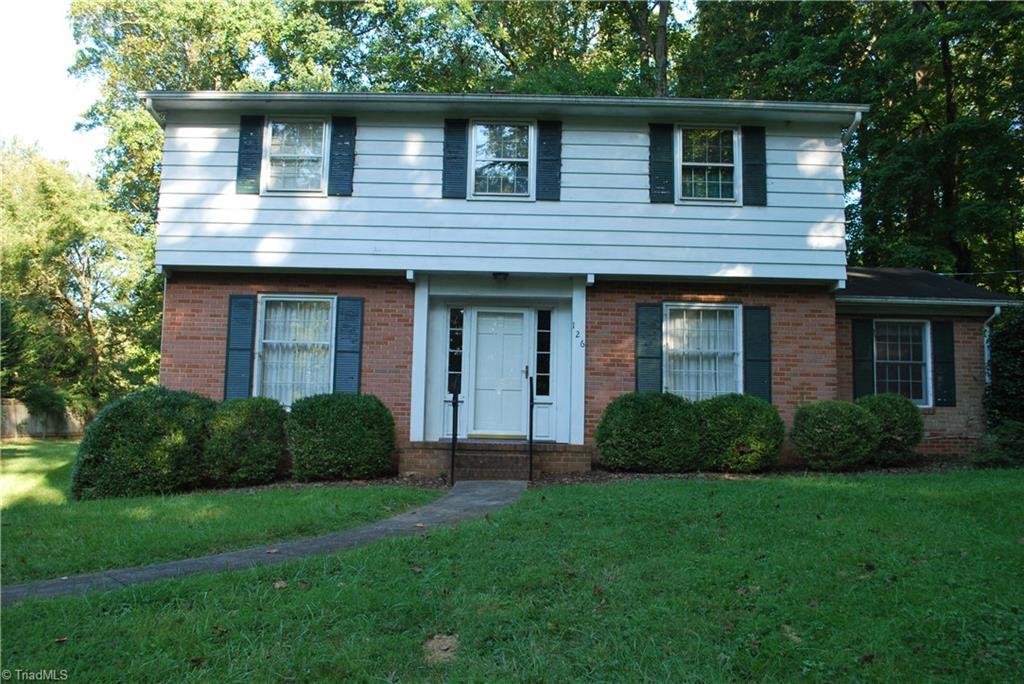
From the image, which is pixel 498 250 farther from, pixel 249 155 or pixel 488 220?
pixel 249 155

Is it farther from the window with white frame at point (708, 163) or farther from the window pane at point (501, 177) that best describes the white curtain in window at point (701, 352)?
the window pane at point (501, 177)

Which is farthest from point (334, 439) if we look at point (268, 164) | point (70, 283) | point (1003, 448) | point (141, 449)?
point (70, 283)

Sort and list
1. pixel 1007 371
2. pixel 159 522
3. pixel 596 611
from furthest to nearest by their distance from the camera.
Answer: pixel 1007 371
pixel 159 522
pixel 596 611

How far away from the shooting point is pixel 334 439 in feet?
29.3

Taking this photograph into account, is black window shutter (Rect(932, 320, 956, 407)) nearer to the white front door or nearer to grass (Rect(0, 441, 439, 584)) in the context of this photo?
the white front door

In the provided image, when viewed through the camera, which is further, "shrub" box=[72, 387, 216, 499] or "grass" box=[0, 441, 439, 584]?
"shrub" box=[72, 387, 216, 499]

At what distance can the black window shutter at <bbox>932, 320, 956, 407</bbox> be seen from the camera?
11.2 meters

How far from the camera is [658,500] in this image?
21.4 feet

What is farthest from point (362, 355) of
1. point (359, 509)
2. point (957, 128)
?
point (957, 128)

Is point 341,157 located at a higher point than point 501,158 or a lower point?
lower

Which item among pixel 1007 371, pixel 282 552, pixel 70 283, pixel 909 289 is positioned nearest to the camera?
pixel 282 552

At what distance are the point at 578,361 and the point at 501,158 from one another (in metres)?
A: 3.40

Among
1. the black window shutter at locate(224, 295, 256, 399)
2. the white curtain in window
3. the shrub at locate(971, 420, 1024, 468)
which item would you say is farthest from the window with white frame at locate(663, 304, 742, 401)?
the black window shutter at locate(224, 295, 256, 399)

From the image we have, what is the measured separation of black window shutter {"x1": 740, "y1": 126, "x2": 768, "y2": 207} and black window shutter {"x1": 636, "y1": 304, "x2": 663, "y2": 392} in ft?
7.20
